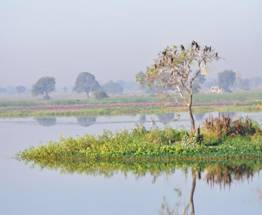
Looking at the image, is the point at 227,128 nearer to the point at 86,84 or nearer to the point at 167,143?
the point at 167,143

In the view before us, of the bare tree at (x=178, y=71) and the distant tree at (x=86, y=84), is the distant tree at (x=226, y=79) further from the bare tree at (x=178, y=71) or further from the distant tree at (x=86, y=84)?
the bare tree at (x=178, y=71)

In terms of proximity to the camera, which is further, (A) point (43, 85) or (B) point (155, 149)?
(A) point (43, 85)

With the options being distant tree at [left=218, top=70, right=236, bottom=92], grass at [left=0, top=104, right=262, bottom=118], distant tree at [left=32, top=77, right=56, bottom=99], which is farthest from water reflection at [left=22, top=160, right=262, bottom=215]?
distant tree at [left=218, top=70, right=236, bottom=92]

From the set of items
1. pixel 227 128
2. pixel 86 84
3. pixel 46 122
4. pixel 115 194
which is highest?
pixel 86 84

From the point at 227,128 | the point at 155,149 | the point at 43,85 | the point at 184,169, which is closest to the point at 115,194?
the point at 184,169

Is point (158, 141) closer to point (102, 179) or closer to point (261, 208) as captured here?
point (102, 179)

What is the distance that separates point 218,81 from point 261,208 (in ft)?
531

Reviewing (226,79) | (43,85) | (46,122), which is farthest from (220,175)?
(226,79)

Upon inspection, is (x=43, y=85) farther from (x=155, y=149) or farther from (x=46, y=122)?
(x=155, y=149)

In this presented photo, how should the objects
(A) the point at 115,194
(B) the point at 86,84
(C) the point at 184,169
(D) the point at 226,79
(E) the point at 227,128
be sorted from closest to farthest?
(A) the point at 115,194 → (C) the point at 184,169 → (E) the point at 227,128 → (B) the point at 86,84 → (D) the point at 226,79

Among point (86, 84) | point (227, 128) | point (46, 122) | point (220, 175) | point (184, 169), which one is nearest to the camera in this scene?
point (220, 175)

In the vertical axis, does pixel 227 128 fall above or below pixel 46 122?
above

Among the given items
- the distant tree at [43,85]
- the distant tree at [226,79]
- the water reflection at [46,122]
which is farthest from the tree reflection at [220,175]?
the distant tree at [226,79]

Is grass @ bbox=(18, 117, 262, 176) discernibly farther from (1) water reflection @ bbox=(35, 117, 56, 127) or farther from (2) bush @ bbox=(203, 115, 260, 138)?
(1) water reflection @ bbox=(35, 117, 56, 127)
